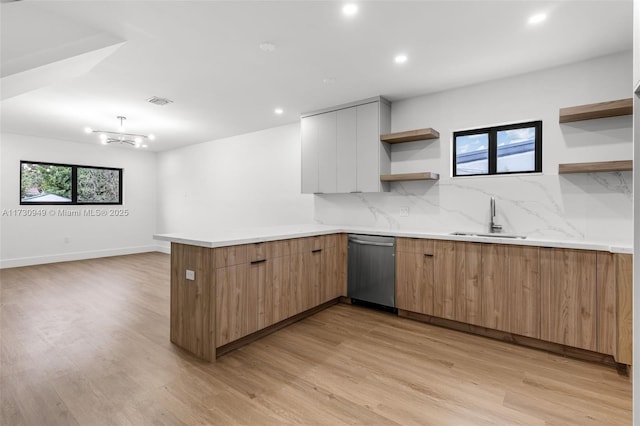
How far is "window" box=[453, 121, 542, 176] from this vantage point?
3.21 meters

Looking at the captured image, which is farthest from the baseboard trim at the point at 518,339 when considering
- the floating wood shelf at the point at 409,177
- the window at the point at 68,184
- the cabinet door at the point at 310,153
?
the window at the point at 68,184

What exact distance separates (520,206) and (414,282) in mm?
1339

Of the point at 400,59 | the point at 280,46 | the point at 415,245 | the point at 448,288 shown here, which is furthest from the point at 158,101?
the point at 448,288

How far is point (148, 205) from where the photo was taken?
7.99 meters

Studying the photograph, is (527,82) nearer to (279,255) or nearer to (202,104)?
(279,255)

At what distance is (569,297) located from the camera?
2.56 m

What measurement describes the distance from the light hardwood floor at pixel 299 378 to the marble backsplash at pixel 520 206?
1.17 meters

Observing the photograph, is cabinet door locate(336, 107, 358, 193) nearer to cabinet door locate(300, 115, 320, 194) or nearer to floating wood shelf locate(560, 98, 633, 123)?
cabinet door locate(300, 115, 320, 194)

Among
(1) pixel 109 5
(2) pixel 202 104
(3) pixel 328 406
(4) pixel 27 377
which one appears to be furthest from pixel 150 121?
(3) pixel 328 406

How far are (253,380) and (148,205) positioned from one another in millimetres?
7119

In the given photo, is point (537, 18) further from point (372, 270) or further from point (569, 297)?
point (372, 270)

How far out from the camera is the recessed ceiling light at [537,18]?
88.4 inches

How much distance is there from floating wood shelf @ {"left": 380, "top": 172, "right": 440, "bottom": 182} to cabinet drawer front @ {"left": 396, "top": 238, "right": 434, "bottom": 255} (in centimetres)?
74

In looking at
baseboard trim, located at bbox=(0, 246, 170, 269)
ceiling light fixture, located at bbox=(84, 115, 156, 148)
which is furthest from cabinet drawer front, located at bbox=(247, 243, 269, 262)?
baseboard trim, located at bbox=(0, 246, 170, 269)
